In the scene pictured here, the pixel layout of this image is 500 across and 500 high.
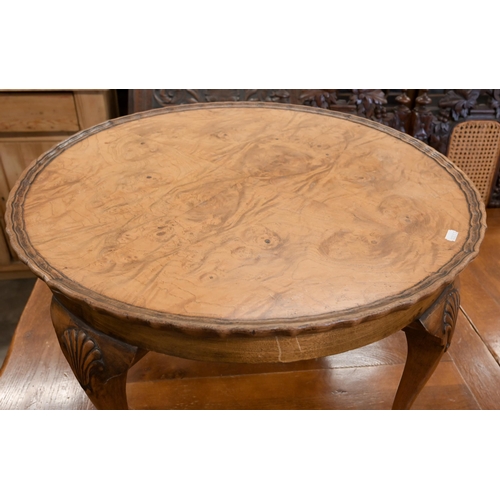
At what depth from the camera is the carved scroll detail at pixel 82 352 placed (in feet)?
3.36

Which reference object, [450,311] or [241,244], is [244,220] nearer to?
[241,244]

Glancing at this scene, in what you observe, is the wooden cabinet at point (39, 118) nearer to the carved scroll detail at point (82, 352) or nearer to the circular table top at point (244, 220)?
the circular table top at point (244, 220)

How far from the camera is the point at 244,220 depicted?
3.76 ft

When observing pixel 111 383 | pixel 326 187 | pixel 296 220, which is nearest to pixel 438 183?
pixel 326 187

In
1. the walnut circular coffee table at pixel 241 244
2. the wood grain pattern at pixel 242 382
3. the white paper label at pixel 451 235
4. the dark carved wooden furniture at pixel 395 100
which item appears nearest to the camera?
the walnut circular coffee table at pixel 241 244

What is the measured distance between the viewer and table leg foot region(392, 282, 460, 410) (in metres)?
1.10

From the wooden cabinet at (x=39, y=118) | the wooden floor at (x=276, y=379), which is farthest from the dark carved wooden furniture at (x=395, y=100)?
the wooden floor at (x=276, y=379)

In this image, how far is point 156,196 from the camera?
1.22 metres

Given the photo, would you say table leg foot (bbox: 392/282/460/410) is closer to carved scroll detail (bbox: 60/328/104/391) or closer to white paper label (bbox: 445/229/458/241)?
white paper label (bbox: 445/229/458/241)

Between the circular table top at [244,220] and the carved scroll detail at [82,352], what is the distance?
14 cm

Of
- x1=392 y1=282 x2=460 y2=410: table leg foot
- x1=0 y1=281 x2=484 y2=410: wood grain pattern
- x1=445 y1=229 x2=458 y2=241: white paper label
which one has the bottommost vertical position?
x1=0 y1=281 x2=484 y2=410: wood grain pattern

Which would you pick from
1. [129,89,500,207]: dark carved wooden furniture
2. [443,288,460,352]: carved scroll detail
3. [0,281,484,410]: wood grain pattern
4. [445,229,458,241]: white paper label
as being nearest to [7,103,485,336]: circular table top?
[445,229,458,241]: white paper label

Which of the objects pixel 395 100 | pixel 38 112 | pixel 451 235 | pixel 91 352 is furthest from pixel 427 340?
pixel 38 112

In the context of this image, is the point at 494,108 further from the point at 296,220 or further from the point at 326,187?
the point at 296,220
